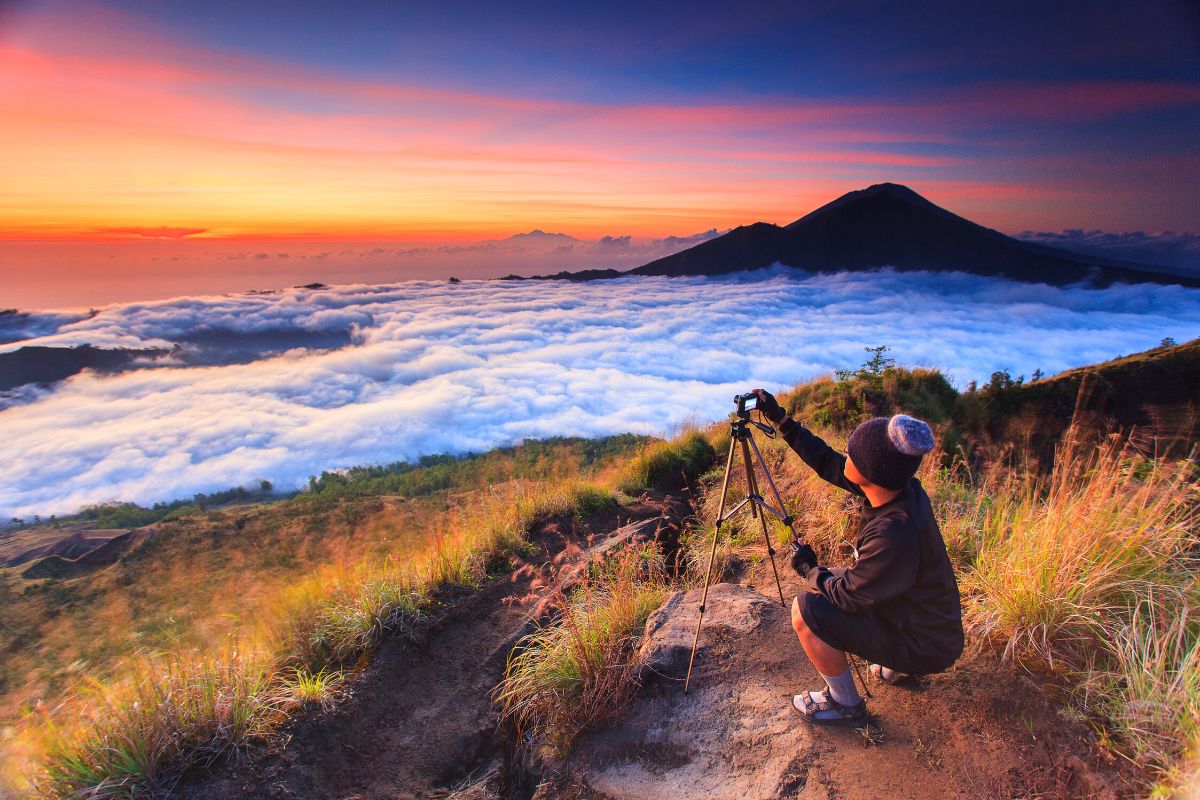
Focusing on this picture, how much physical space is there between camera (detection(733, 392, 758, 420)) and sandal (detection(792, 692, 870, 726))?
1.79 metres

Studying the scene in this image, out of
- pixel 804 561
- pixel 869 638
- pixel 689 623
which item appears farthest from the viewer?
pixel 689 623

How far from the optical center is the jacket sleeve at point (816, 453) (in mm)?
3328

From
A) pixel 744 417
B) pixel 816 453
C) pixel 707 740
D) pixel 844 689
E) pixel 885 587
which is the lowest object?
pixel 707 740

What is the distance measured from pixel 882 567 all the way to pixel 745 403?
125 cm

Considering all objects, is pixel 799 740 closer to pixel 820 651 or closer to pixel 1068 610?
pixel 820 651

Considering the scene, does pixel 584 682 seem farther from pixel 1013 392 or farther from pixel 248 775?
pixel 1013 392

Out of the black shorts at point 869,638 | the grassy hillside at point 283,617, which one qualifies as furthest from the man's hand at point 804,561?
the grassy hillside at point 283,617

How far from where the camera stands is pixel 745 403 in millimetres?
3410

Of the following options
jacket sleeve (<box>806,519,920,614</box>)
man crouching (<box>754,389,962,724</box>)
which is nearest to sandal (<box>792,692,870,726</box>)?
man crouching (<box>754,389,962,724</box>)

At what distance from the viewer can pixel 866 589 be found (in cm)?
265

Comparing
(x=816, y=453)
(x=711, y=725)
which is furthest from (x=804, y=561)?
(x=711, y=725)

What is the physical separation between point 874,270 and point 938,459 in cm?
20829

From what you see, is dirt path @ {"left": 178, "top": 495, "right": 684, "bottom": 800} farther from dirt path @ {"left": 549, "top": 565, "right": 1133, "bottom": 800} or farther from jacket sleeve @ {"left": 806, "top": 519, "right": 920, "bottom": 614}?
jacket sleeve @ {"left": 806, "top": 519, "right": 920, "bottom": 614}

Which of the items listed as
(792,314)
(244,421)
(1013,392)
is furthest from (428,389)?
(1013,392)
